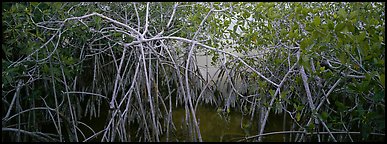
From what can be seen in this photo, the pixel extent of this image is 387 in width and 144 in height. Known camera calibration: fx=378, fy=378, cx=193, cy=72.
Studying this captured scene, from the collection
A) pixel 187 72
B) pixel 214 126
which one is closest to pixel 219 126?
pixel 214 126

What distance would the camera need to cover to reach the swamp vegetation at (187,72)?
1502mm

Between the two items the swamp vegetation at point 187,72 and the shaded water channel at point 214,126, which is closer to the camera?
the swamp vegetation at point 187,72

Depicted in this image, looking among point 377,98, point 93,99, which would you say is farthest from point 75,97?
point 377,98

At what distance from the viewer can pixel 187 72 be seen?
193cm

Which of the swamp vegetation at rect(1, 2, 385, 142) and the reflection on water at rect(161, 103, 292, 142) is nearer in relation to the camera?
the swamp vegetation at rect(1, 2, 385, 142)

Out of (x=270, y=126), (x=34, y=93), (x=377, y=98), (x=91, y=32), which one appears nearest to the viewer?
(x=377, y=98)

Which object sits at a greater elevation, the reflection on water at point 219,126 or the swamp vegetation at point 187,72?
the swamp vegetation at point 187,72

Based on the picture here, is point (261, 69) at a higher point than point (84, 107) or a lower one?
higher

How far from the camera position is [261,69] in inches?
93.4

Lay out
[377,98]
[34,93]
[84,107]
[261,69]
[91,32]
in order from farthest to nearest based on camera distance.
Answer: [84,107], [261,69], [91,32], [34,93], [377,98]

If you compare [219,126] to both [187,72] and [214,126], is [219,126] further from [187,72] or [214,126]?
[187,72]

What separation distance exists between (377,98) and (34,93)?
5.27ft

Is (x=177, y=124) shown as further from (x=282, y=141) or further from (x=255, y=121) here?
(x=282, y=141)

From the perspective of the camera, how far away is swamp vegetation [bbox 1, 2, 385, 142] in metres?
1.50
